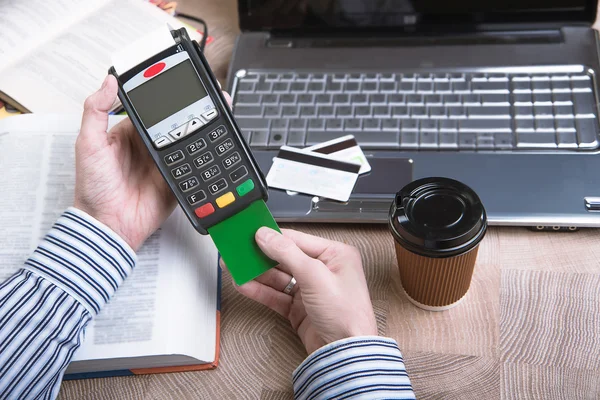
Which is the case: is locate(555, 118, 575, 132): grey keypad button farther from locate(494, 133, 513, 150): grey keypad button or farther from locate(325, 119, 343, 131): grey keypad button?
locate(325, 119, 343, 131): grey keypad button

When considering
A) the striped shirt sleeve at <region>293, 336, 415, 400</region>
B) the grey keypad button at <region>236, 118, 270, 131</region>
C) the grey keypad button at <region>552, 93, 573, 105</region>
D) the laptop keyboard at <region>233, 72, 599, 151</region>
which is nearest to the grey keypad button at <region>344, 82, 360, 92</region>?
the laptop keyboard at <region>233, 72, 599, 151</region>

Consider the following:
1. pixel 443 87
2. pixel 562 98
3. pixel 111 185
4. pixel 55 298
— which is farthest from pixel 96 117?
pixel 562 98

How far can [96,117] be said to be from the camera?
0.54 metres

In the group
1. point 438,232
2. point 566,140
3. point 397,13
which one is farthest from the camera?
point 397,13

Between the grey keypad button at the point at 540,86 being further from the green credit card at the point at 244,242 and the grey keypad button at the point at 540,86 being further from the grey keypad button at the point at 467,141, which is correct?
the green credit card at the point at 244,242

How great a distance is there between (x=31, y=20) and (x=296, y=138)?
39cm

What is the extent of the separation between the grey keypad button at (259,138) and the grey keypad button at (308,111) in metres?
0.05

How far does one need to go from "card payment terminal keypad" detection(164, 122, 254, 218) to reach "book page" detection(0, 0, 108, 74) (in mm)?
331

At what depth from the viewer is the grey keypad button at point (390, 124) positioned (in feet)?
2.09

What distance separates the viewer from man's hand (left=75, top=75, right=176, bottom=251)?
54 cm

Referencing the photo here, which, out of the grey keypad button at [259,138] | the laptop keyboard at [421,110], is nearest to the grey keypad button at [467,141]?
the laptop keyboard at [421,110]

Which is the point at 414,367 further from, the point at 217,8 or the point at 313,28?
the point at 217,8

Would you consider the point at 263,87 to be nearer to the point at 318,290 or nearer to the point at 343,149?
the point at 343,149

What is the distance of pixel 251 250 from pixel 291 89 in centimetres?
24
